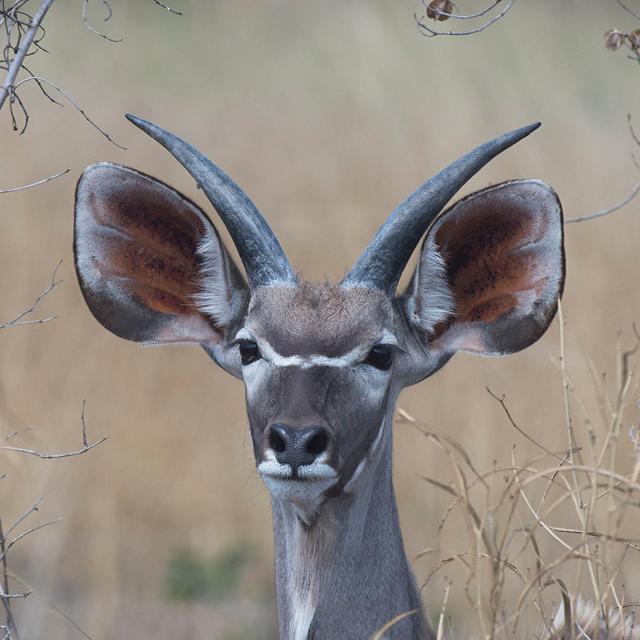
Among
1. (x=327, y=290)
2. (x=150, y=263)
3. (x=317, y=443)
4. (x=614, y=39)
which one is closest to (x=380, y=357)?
(x=327, y=290)

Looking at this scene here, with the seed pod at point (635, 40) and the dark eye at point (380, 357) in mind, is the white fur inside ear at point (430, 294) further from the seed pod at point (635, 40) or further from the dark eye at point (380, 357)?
the seed pod at point (635, 40)

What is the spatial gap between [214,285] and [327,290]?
39cm

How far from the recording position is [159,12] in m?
15.3

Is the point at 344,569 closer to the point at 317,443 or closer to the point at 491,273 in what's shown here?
the point at 317,443

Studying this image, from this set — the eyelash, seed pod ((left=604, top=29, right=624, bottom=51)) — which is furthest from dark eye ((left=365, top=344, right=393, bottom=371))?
seed pod ((left=604, top=29, right=624, bottom=51))

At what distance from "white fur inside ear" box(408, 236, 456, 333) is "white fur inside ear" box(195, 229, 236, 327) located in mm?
554

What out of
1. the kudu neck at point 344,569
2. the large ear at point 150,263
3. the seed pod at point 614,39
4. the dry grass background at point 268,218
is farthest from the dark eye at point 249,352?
the dry grass background at point 268,218

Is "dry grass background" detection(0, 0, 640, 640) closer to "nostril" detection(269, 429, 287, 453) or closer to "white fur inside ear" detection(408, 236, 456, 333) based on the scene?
"white fur inside ear" detection(408, 236, 456, 333)

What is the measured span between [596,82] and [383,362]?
27.7ft

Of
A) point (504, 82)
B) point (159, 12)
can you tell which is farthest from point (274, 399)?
point (159, 12)

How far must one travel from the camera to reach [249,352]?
3.90 meters

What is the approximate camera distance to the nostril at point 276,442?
11.3 ft

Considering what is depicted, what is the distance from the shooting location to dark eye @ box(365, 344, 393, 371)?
3849 millimetres

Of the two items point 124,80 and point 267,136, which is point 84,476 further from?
point 124,80
